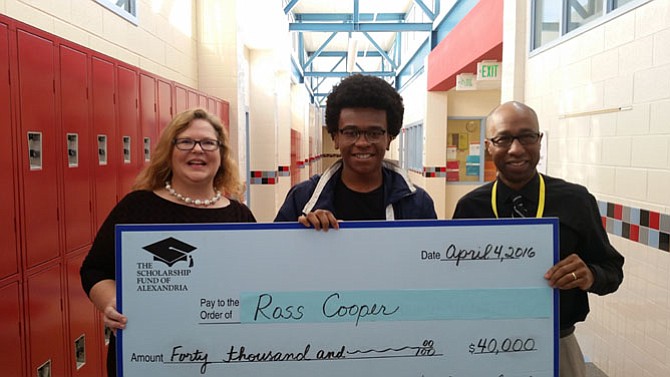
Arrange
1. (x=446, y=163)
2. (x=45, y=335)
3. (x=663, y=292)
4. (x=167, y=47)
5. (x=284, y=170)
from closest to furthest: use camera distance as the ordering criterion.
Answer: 1. (x=45, y=335)
2. (x=663, y=292)
3. (x=167, y=47)
4. (x=284, y=170)
5. (x=446, y=163)

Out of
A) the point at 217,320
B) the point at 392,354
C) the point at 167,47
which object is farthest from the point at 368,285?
the point at 167,47

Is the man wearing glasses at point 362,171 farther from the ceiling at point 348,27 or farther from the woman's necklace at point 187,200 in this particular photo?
the ceiling at point 348,27

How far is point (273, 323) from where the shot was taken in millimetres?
1462

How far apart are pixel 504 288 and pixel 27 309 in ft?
6.45

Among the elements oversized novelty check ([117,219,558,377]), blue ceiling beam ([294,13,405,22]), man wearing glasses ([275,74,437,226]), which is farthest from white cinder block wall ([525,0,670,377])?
blue ceiling beam ([294,13,405,22])

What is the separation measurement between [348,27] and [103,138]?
8186 mm

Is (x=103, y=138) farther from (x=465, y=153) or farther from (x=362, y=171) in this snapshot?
(x=465, y=153)

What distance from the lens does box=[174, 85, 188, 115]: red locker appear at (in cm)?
427

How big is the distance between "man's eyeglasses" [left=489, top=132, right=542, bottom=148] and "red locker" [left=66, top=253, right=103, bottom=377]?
2.12 meters

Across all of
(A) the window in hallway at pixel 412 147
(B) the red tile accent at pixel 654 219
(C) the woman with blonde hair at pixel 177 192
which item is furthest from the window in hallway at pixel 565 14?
(A) the window in hallway at pixel 412 147

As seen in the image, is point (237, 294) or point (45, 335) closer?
point (237, 294)

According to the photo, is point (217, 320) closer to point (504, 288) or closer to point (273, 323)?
point (273, 323)

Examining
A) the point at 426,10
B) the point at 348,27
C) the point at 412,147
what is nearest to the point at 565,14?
the point at 426,10

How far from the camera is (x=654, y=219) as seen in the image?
2.69 m
